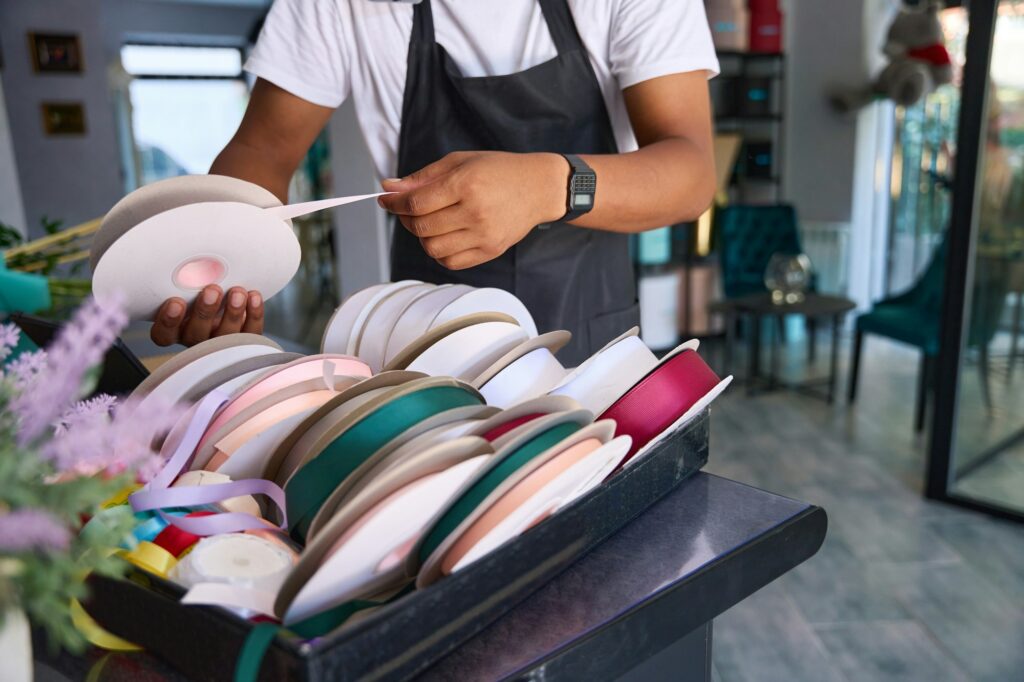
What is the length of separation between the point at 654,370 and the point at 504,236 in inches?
10.3

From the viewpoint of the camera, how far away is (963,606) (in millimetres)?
2268

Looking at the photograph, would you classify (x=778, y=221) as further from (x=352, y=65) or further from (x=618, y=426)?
(x=618, y=426)

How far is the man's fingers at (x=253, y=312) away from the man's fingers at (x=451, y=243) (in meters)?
0.22

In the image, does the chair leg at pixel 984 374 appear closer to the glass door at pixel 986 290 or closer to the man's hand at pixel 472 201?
the glass door at pixel 986 290

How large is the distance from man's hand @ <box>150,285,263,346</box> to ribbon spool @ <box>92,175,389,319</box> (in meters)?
0.02

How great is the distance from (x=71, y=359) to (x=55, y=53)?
5308mm

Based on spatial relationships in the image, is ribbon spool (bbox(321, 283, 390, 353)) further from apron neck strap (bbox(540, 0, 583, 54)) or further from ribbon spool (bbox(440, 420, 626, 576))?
apron neck strap (bbox(540, 0, 583, 54))

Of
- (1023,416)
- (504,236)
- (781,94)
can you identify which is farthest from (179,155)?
(504,236)

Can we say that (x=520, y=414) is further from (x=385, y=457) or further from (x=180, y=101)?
(x=180, y=101)

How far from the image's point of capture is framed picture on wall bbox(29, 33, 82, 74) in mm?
4664

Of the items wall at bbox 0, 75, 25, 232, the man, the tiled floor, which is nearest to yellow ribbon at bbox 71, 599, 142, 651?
the man

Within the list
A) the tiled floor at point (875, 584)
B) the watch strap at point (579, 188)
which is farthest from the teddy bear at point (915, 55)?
the watch strap at point (579, 188)

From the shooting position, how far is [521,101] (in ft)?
4.07

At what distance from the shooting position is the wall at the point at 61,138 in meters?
4.62
